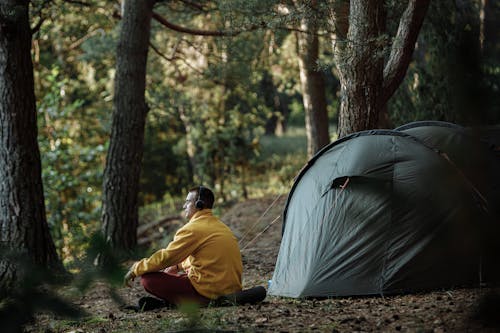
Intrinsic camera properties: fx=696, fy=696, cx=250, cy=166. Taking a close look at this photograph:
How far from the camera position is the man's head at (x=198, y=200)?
592cm

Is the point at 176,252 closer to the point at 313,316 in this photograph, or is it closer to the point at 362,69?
the point at 313,316

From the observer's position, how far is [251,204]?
15133mm

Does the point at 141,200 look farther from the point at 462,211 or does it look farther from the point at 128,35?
the point at 462,211

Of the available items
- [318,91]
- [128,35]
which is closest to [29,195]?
[128,35]

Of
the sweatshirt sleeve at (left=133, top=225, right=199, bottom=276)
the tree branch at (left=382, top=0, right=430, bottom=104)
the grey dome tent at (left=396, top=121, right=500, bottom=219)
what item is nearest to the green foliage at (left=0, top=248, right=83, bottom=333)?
the grey dome tent at (left=396, top=121, right=500, bottom=219)

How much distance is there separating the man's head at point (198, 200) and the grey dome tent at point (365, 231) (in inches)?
45.9

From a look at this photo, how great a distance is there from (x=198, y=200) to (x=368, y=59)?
2.59 m

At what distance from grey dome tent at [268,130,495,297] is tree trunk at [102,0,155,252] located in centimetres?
423

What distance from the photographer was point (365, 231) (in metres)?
6.27

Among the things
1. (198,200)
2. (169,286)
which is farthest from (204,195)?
(169,286)

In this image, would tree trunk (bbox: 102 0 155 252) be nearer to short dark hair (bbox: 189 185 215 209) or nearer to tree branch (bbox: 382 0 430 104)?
tree branch (bbox: 382 0 430 104)

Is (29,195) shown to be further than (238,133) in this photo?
No

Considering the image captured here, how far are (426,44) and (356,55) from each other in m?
6.95

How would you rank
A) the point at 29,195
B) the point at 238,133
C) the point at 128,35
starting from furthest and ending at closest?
1. the point at 238,133
2. the point at 128,35
3. the point at 29,195
